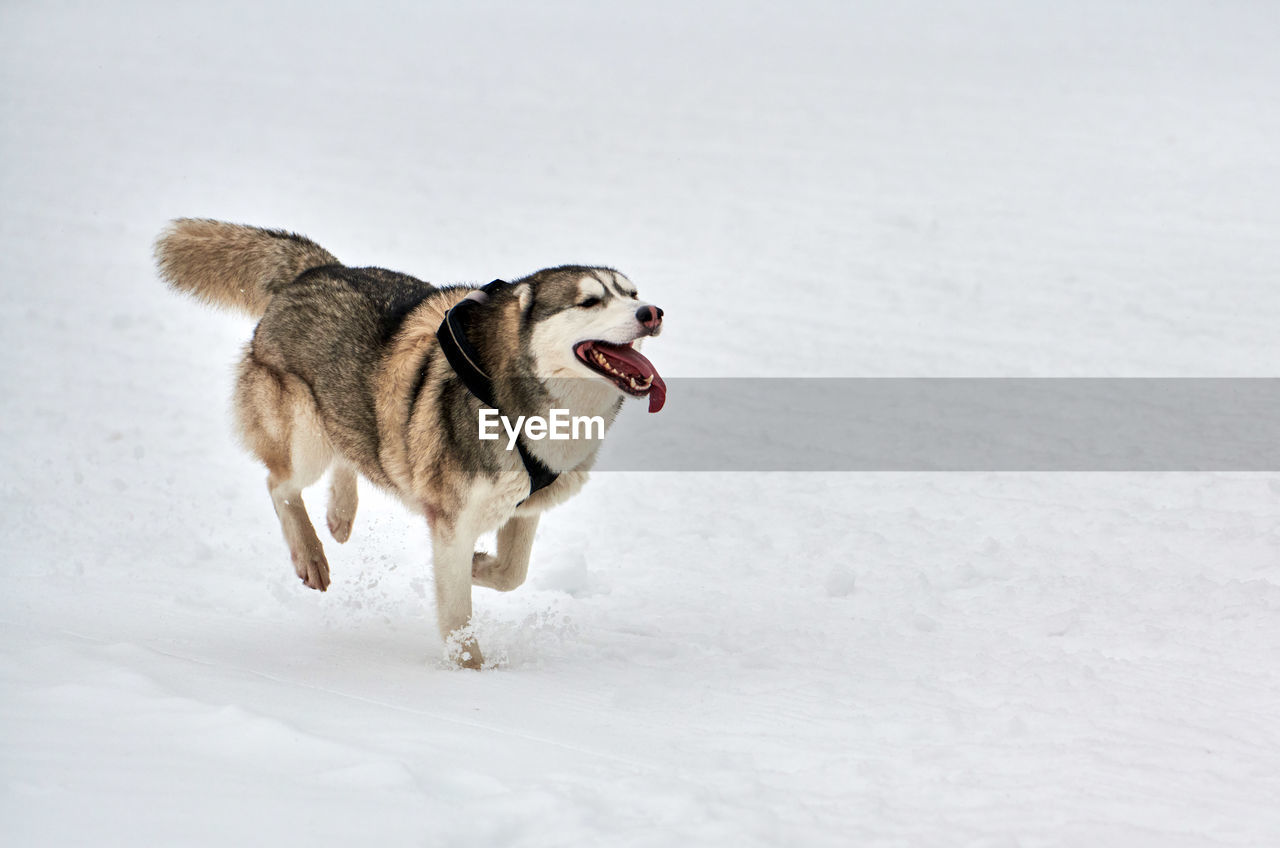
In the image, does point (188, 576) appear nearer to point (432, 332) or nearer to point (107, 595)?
point (107, 595)

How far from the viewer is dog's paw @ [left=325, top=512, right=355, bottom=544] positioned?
17.6 feet

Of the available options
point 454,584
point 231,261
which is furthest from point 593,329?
point 231,261

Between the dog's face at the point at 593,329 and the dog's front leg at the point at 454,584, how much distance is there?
73cm

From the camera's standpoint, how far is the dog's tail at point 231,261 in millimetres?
5160

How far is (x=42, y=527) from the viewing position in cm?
570

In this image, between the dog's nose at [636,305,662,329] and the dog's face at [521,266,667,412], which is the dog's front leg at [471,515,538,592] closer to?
the dog's face at [521,266,667,412]

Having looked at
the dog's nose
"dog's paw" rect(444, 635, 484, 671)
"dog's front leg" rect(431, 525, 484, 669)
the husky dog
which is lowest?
"dog's paw" rect(444, 635, 484, 671)

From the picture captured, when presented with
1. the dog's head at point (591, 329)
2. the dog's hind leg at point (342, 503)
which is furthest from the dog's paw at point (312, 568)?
the dog's head at point (591, 329)

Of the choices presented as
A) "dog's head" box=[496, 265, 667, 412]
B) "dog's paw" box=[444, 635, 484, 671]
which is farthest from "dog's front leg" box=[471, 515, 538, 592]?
"dog's head" box=[496, 265, 667, 412]

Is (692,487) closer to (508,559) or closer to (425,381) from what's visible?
(508,559)

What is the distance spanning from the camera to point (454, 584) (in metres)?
4.27

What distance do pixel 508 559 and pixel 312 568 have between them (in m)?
1.00

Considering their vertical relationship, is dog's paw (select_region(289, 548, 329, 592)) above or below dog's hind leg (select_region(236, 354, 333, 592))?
below

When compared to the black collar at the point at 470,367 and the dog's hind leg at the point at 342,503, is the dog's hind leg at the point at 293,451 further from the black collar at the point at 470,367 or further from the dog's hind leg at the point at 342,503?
the black collar at the point at 470,367
